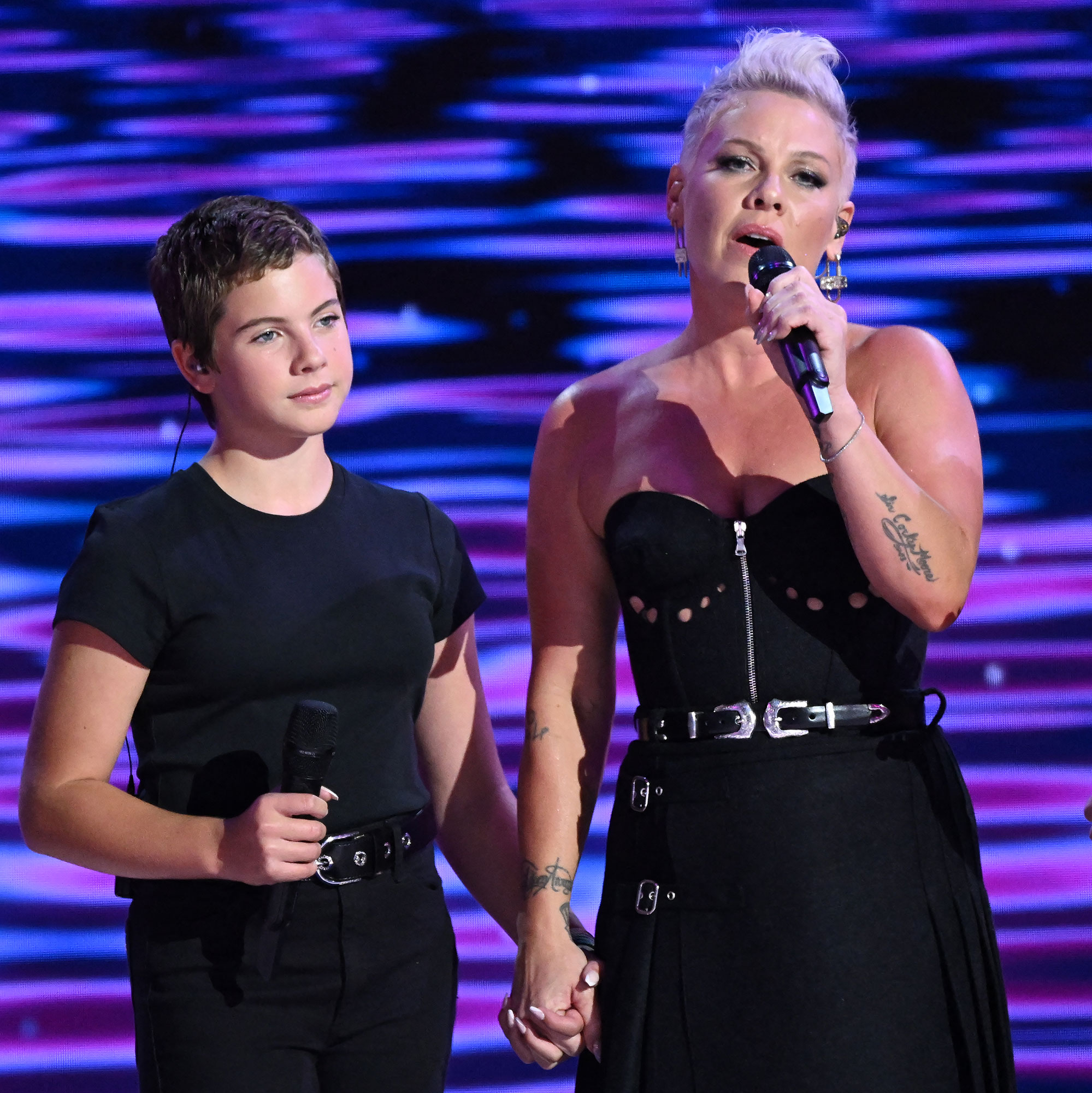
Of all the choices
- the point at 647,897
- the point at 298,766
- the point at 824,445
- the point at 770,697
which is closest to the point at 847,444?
the point at 824,445

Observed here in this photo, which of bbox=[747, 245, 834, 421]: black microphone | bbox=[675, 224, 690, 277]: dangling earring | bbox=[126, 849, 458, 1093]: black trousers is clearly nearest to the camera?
bbox=[747, 245, 834, 421]: black microphone

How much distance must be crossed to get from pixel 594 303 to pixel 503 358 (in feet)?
0.67

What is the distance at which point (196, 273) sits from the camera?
1.70 meters

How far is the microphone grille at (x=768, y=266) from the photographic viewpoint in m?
1.48

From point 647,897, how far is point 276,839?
0.42 meters

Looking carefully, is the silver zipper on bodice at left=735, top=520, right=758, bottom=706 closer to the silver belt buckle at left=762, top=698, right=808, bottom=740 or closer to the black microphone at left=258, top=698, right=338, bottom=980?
the silver belt buckle at left=762, top=698, right=808, bottom=740

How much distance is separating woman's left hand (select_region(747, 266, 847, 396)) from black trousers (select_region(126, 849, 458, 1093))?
0.76 m

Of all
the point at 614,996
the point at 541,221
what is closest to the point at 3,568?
the point at 541,221

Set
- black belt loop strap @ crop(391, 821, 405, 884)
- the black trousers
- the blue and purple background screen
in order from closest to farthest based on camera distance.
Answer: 1. the black trousers
2. black belt loop strap @ crop(391, 821, 405, 884)
3. the blue and purple background screen

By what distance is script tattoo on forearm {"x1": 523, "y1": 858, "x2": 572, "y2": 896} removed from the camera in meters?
1.69

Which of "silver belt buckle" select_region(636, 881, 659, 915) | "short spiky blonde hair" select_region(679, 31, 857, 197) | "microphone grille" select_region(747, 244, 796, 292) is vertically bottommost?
"silver belt buckle" select_region(636, 881, 659, 915)

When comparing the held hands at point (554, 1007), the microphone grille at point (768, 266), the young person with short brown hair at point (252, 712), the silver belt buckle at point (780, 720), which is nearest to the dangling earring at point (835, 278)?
the microphone grille at point (768, 266)

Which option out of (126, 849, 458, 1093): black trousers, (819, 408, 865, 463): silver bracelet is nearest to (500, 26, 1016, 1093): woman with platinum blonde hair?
(819, 408, 865, 463): silver bracelet

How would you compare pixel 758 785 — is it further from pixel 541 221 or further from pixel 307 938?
pixel 541 221
